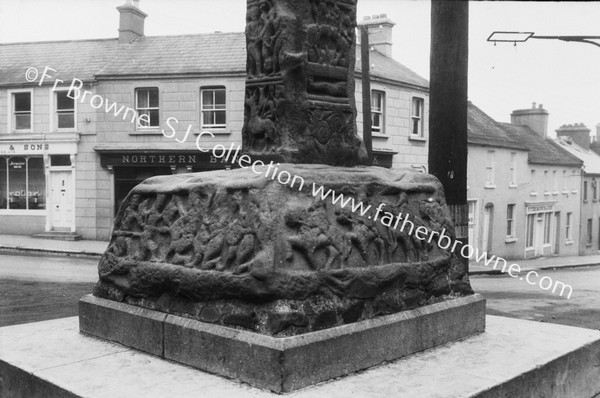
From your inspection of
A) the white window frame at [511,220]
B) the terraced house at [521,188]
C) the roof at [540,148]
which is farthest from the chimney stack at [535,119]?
the white window frame at [511,220]

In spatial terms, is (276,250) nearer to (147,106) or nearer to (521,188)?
(147,106)

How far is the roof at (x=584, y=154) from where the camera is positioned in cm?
3866

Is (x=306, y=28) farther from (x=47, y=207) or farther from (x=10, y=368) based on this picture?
(x=47, y=207)

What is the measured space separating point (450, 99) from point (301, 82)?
2.35 m

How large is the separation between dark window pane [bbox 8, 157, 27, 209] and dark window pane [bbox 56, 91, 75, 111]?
2.38m

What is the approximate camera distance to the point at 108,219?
69.5 ft

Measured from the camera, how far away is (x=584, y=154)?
4019cm

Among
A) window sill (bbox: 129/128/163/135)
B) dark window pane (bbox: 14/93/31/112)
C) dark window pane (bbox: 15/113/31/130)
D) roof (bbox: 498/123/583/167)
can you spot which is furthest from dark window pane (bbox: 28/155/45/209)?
roof (bbox: 498/123/583/167)

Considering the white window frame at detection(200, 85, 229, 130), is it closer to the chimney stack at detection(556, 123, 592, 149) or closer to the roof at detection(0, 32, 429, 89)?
the roof at detection(0, 32, 429, 89)

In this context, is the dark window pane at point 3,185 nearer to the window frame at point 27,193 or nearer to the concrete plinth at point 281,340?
the window frame at point 27,193

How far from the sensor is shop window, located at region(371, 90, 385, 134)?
74.5 ft

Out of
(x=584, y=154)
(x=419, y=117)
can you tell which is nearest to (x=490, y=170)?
(x=419, y=117)

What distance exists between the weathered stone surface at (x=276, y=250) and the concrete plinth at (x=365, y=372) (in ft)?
1.20

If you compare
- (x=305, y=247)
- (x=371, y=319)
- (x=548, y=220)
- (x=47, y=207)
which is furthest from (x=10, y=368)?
(x=548, y=220)
